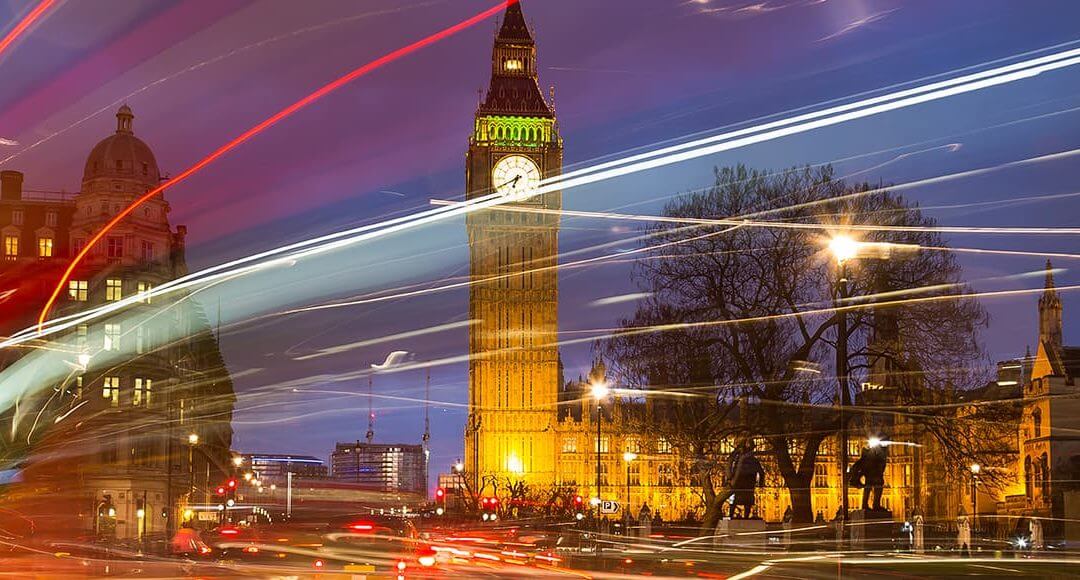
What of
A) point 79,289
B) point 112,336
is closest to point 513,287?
point 112,336

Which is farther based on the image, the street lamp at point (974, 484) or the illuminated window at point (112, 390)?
the illuminated window at point (112, 390)

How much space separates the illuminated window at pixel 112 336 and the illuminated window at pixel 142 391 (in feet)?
9.04

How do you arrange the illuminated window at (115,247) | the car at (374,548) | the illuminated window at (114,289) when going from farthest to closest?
the illuminated window at (115,247) → the illuminated window at (114,289) → the car at (374,548)

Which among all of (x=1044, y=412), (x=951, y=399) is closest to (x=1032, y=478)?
(x=1044, y=412)

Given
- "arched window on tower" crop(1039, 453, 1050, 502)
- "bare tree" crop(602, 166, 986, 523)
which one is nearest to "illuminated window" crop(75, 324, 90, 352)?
"bare tree" crop(602, 166, 986, 523)

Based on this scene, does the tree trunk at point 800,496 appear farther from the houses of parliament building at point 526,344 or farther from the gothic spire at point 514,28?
the gothic spire at point 514,28

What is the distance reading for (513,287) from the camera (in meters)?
148

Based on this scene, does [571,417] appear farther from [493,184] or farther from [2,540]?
[2,540]

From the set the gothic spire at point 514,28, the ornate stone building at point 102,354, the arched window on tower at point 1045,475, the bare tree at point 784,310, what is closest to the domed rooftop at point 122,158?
the ornate stone building at point 102,354

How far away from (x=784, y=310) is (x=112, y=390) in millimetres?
43143

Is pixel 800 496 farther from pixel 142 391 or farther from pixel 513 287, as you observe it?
pixel 513 287

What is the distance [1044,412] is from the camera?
93250 mm

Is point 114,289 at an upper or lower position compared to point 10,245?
lower

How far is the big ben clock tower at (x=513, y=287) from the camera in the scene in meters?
144
